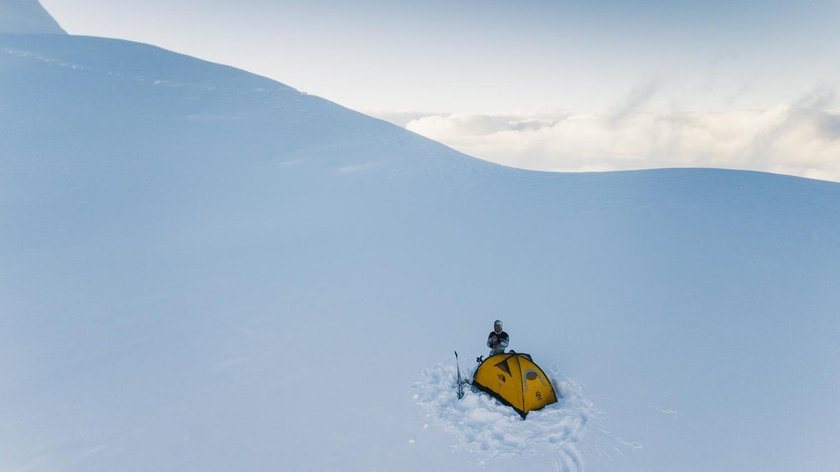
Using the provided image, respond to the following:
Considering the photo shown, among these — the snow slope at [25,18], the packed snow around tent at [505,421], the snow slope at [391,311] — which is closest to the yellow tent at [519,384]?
the packed snow around tent at [505,421]

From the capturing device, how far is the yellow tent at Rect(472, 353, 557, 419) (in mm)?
6039

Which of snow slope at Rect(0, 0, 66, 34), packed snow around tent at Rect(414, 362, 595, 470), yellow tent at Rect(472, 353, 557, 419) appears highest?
snow slope at Rect(0, 0, 66, 34)

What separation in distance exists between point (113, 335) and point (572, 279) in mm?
10086

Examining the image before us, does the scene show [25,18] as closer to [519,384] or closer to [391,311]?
[391,311]

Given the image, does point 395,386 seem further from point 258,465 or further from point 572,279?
point 572,279

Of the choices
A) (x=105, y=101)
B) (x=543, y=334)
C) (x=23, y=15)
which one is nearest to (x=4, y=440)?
(x=543, y=334)

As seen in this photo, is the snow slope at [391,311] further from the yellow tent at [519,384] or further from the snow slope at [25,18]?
the snow slope at [25,18]

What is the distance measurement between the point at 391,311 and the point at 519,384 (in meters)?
3.66

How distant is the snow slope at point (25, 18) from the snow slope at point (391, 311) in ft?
114

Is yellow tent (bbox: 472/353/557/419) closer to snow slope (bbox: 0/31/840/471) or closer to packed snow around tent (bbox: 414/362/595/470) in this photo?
Result: packed snow around tent (bbox: 414/362/595/470)

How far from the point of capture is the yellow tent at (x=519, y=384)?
6.04m

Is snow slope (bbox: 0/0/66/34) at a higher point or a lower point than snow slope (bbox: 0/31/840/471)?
higher

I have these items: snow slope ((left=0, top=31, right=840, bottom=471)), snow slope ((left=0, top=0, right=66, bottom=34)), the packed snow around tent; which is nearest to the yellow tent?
the packed snow around tent

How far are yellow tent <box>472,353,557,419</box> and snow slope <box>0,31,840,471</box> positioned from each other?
0.25 m
